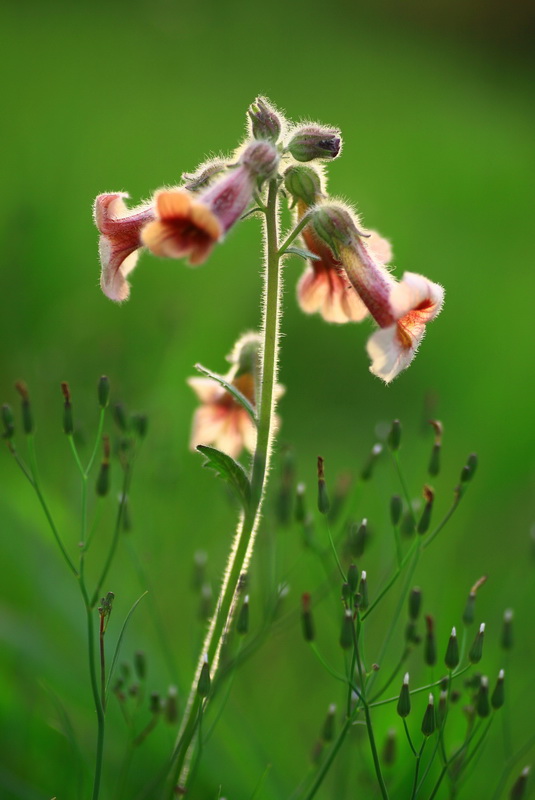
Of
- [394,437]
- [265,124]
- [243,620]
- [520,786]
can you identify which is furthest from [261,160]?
[520,786]

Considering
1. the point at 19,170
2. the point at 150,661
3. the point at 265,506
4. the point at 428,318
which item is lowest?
the point at 150,661

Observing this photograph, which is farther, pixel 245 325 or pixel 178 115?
pixel 178 115

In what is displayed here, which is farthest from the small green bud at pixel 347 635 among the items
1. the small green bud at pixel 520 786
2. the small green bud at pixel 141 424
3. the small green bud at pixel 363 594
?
the small green bud at pixel 141 424

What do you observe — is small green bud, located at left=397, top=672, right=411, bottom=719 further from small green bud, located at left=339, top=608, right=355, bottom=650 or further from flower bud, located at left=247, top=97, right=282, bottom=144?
flower bud, located at left=247, top=97, right=282, bottom=144

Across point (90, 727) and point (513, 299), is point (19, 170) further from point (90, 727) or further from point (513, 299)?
point (90, 727)

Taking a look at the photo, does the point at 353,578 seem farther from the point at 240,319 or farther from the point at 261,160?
the point at 240,319

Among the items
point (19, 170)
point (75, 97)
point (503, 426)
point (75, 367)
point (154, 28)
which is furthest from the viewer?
point (154, 28)

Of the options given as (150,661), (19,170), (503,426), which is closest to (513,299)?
(503,426)
